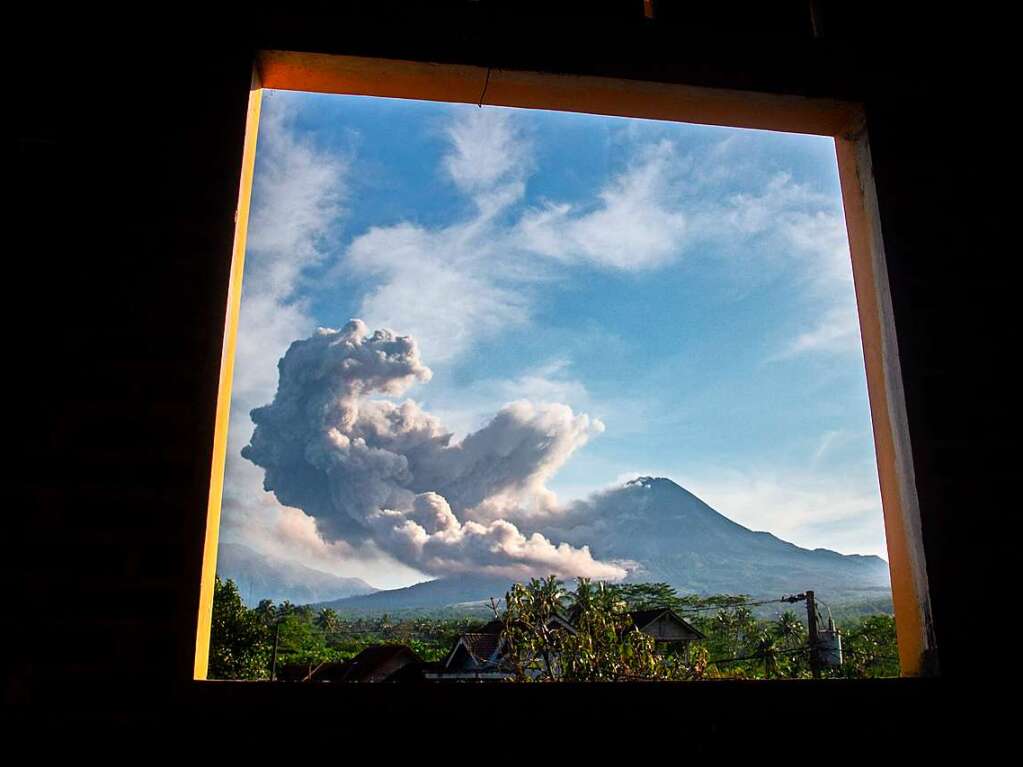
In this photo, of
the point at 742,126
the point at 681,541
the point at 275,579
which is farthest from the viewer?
the point at 681,541

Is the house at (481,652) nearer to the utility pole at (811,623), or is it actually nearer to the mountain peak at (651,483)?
the utility pole at (811,623)

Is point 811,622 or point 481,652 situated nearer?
point 481,652

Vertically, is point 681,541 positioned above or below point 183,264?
above

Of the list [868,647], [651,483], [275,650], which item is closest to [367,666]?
[275,650]

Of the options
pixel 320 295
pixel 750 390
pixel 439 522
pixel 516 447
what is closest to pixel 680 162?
pixel 750 390

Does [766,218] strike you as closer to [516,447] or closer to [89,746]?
[516,447]

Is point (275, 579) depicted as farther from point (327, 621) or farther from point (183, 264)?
point (183, 264)
